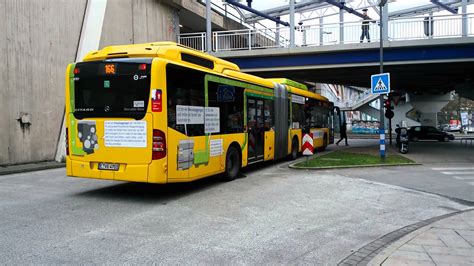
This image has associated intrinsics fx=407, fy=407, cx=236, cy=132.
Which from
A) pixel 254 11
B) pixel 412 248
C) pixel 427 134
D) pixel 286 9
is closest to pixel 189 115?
pixel 412 248

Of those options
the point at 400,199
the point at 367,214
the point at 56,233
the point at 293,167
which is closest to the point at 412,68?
the point at 293,167

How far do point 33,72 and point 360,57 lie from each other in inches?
610

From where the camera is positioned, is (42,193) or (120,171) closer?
(120,171)

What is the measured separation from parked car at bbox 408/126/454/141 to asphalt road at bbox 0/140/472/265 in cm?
2978

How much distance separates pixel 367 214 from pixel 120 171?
16.3ft

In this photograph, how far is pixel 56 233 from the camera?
Result: 19.6 ft

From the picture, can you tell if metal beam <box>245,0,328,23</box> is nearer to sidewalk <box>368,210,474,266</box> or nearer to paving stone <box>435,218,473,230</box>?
paving stone <box>435,218,473,230</box>

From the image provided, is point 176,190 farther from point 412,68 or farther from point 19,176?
point 412,68

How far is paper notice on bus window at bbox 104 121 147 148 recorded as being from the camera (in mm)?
8117

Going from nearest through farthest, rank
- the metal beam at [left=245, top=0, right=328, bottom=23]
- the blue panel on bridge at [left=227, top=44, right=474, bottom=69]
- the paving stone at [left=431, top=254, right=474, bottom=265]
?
the paving stone at [left=431, top=254, right=474, bottom=265], the blue panel on bridge at [left=227, top=44, right=474, bottom=69], the metal beam at [left=245, top=0, right=328, bottom=23]

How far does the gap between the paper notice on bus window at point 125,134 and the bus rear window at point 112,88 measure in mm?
173

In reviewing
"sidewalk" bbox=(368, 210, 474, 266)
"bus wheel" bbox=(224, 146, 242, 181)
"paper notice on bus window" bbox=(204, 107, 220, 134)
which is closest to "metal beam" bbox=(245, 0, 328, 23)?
"bus wheel" bbox=(224, 146, 242, 181)

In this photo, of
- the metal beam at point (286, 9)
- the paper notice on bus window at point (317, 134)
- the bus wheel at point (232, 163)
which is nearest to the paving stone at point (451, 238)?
the bus wheel at point (232, 163)

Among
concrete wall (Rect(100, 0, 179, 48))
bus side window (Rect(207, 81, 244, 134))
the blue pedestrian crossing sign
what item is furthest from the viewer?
concrete wall (Rect(100, 0, 179, 48))
